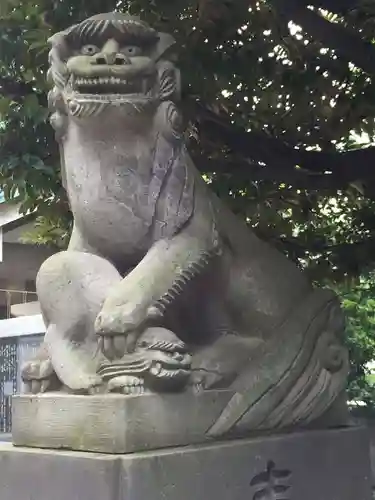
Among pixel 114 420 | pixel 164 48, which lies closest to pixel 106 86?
pixel 164 48

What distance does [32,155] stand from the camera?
13.7 ft

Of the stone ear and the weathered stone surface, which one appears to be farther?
the stone ear

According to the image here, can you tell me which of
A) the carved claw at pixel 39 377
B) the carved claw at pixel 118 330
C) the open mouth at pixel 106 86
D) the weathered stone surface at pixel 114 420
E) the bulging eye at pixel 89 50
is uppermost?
the bulging eye at pixel 89 50

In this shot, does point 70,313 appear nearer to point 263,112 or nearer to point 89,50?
point 89,50

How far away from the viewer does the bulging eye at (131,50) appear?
316 cm

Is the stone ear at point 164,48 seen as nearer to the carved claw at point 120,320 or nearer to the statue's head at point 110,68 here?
the statue's head at point 110,68

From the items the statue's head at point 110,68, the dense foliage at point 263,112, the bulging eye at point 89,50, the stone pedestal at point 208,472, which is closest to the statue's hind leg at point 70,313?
the stone pedestal at point 208,472

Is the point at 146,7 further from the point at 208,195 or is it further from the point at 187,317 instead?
the point at 187,317

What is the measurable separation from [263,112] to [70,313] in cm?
306

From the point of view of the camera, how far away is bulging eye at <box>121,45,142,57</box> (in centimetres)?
316

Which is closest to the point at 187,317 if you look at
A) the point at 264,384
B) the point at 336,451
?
the point at 264,384

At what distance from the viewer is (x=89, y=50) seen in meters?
3.15

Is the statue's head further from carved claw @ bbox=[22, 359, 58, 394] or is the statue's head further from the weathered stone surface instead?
the weathered stone surface

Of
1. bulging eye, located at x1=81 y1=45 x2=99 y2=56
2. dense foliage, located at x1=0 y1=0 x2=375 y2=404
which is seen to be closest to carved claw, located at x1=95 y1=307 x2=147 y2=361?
bulging eye, located at x1=81 y1=45 x2=99 y2=56
